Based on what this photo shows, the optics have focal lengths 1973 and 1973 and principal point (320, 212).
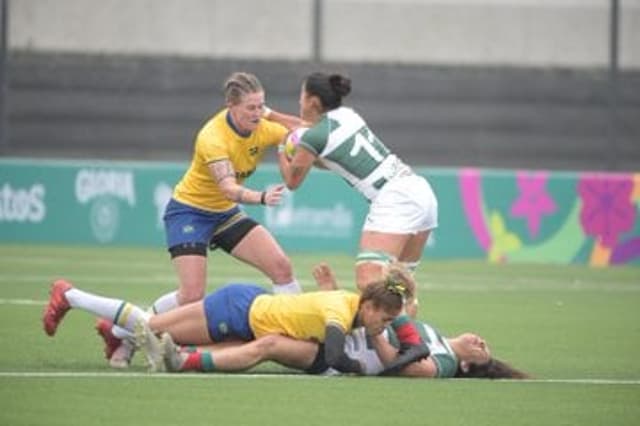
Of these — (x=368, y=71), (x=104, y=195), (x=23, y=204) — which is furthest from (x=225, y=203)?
(x=368, y=71)

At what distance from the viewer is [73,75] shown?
29969 mm

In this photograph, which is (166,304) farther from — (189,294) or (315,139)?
(315,139)

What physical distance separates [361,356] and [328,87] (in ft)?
6.63

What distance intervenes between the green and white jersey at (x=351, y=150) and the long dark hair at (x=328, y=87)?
3.3 inches

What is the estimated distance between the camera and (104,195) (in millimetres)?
26391

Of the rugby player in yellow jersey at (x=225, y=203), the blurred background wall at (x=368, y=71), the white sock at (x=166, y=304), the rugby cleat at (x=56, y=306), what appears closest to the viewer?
the rugby cleat at (x=56, y=306)

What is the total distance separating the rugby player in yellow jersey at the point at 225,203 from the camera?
14008mm

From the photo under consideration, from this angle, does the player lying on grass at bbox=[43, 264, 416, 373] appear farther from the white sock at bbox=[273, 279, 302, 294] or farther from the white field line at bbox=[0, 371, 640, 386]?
the white sock at bbox=[273, 279, 302, 294]

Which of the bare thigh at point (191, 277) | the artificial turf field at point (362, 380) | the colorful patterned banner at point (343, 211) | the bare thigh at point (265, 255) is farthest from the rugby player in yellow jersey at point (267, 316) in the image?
the colorful patterned banner at point (343, 211)

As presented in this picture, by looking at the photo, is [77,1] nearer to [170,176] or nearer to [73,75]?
[73,75]

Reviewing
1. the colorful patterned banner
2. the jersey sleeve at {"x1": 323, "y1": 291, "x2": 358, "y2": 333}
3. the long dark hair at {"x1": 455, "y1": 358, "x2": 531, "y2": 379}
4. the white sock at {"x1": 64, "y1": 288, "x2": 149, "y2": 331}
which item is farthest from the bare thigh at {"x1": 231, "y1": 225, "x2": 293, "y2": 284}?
the colorful patterned banner

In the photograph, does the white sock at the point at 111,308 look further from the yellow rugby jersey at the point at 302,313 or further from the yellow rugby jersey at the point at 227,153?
the yellow rugby jersey at the point at 227,153

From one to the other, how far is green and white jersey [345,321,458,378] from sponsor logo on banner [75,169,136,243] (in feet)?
46.0

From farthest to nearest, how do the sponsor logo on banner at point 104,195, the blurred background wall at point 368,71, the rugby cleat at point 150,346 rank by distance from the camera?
the blurred background wall at point 368,71 → the sponsor logo on banner at point 104,195 → the rugby cleat at point 150,346
